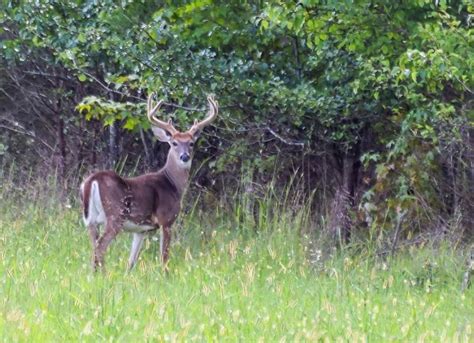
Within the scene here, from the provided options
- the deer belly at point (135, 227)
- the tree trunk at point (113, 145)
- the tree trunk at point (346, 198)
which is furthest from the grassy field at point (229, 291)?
the tree trunk at point (113, 145)

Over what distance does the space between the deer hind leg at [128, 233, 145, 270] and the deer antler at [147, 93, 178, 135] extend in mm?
1154

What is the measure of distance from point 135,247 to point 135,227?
0.30 metres

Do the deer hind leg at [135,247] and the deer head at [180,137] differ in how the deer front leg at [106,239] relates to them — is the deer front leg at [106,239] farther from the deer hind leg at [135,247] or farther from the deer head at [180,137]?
the deer head at [180,137]

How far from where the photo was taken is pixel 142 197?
10562mm

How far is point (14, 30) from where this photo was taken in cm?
1378

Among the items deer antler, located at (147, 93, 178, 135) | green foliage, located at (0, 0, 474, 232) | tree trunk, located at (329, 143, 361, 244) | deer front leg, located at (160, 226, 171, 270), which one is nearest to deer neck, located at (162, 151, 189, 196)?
deer antler, located at (147, 93, 178, 135)

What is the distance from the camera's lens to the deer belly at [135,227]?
10281mm

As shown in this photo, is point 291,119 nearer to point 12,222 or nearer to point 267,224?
point 267,224

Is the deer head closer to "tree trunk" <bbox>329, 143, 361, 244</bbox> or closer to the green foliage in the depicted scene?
the green foliage

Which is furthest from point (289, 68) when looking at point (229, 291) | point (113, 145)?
point (229, 291)

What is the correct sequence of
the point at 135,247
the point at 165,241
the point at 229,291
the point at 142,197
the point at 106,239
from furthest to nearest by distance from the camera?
the point at 142,197 < the point at 165,241 < the point at 135,247 < the point at 106,239 < the point at 229,291

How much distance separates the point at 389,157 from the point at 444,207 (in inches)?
25.7

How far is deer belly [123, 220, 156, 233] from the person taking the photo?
1028cm

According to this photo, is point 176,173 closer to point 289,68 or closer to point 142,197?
point 142,197
